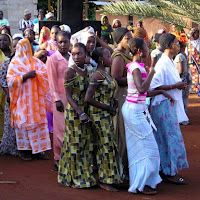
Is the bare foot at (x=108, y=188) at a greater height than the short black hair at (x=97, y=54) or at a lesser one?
lesser

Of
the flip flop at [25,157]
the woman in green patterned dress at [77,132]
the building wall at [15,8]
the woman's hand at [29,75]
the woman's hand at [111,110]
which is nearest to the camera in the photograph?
the woman's hand at [111,110]

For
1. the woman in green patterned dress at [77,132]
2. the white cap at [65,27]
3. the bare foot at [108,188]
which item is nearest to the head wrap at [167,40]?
the woman in green patterned dress at [77,132]

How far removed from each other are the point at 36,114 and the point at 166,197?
278cm

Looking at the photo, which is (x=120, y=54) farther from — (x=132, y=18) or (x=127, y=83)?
(x=132, y=18)

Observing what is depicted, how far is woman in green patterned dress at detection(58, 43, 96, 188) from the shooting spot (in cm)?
643

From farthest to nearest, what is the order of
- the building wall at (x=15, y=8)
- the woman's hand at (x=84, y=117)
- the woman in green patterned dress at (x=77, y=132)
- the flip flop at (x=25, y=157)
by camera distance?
the building wall at (x=15, y=8) < the flip flop at (x=25, y=157) < the woman in green patterned dress at (x=77, y=132) < the woman's hand at (x=84, y=117)

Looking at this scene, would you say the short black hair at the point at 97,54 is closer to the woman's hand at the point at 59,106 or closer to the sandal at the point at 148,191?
the woman's hand at the point at 59,106

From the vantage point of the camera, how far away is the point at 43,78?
8.32m

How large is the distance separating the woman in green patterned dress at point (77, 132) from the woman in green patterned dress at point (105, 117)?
0.51 feet

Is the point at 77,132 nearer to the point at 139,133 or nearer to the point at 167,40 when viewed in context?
the point at 139,133

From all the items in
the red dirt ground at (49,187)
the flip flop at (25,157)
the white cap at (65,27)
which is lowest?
the flip flop at (25,157)

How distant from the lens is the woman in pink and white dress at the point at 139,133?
6.25 m

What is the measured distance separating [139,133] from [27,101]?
2.53 m

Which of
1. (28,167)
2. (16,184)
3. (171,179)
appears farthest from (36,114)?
(171,179)
